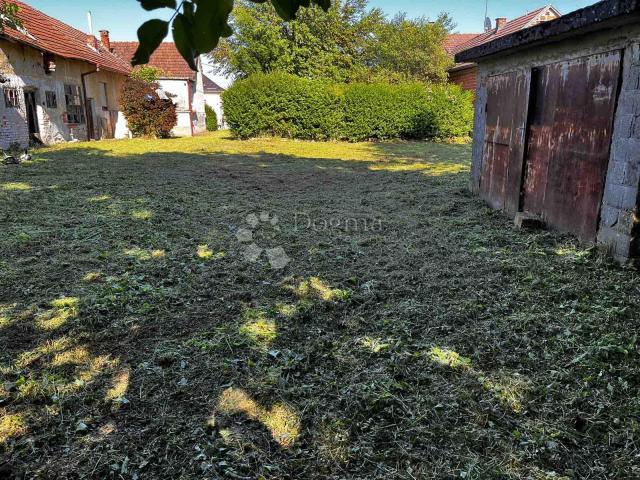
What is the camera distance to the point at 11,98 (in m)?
14.4

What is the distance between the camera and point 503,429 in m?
2.26

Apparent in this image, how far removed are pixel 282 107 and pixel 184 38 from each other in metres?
19.6

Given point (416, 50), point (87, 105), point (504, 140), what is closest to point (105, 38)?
point (87, 105)

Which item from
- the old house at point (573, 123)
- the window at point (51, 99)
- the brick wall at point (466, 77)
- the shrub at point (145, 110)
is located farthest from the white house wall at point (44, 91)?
the brick wall at point (466, 77)

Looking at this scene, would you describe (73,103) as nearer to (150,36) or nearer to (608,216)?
(608,216)

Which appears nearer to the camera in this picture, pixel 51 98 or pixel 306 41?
pixel 51 98

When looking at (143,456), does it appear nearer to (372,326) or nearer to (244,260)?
(372,326)

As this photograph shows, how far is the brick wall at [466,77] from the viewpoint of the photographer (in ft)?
86.1

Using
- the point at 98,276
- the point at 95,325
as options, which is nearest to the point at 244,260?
the point at 98,276

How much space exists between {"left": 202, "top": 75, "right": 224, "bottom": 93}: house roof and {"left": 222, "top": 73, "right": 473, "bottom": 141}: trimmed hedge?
32.6 metres

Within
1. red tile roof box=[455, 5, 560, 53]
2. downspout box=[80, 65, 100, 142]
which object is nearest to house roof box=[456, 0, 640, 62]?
downspout box=[80, 65, 100, 142]

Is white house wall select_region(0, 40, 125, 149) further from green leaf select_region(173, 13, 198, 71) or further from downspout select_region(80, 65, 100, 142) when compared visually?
green leaf select_region(173, 13, 198, 71)

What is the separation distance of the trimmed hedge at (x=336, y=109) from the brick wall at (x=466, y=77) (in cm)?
565

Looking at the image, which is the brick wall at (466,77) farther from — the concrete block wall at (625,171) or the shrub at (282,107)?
the concrete block wall at (625,171)
